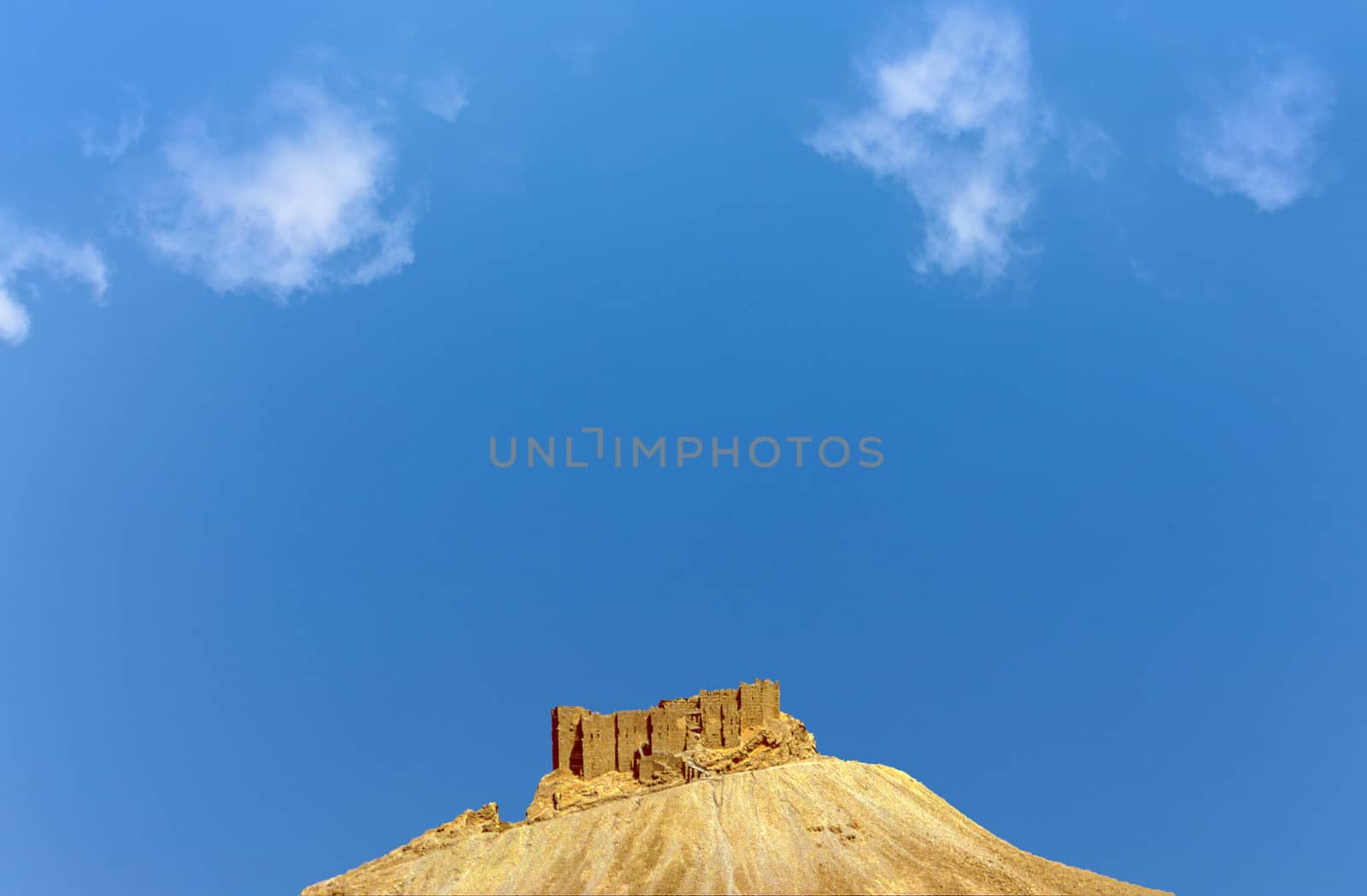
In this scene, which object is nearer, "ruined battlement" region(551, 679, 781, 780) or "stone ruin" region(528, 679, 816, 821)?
"stone ruin" region(528, 679, 816, 821)

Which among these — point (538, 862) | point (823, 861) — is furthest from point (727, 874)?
point (538, 862)

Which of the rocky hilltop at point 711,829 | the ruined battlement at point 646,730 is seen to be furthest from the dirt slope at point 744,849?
the ruined battlement at point 646,730

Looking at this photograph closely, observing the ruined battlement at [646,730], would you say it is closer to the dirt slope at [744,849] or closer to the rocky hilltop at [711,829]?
the rocky hilltop at [711,829]

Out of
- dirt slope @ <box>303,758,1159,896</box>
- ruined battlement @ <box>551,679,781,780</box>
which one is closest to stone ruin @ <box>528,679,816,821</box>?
ruined battlement @ <box>551,679,781,780</box>

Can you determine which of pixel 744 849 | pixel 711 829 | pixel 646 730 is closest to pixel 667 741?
pixel 646 730

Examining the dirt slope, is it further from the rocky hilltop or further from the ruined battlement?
the ruined battlement

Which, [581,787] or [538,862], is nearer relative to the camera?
[538,862]

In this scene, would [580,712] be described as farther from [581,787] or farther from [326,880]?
[326,880]
